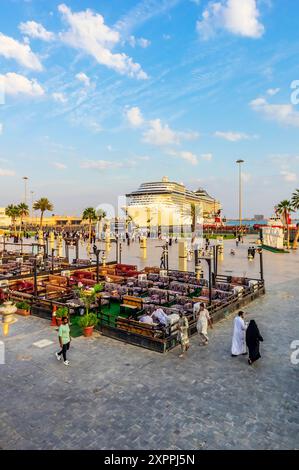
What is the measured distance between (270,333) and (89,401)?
7.36 meters

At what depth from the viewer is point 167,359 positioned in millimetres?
9484

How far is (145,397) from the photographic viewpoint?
7320mm

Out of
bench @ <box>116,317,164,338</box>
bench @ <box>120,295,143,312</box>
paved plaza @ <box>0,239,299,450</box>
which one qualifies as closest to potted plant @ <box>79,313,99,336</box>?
paved plaza @ <box>0,239,299,450</box>

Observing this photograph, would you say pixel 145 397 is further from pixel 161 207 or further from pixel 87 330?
pixel 161 207

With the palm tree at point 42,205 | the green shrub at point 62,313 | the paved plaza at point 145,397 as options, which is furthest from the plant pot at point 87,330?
the palm tree at point 42,205

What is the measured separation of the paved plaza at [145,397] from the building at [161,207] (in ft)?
294

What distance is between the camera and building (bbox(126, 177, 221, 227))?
346 ft

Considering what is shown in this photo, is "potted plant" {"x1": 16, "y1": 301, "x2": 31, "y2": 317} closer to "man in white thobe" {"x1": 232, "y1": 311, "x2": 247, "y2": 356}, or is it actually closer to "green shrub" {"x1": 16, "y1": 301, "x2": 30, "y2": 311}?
"green shrub" {"x1": 16, "y1": 301, "x2": 30, "y2": 311}

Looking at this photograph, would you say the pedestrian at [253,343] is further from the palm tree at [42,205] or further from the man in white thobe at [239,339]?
the palm tree at [42,205]

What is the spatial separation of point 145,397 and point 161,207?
99448 mm

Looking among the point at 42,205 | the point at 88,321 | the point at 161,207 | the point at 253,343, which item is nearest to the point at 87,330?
the point at 88,321
